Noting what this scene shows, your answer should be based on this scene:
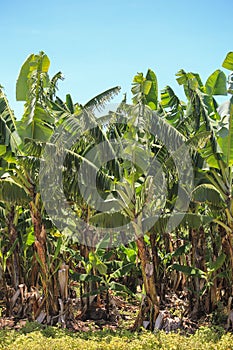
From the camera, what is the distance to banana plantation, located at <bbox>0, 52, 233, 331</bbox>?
7512 millimetres

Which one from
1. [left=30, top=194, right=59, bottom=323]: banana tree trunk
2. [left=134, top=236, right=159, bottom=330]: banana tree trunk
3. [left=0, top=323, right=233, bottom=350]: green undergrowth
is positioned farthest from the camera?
[left=30, top=194, right=59, bottom=323]: banana tree trunk

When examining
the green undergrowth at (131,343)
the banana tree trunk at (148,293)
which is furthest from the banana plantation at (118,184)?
the green undergrowth at (131,343)

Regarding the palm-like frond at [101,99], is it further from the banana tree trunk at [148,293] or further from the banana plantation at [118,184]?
the banana tree trunk at [148,293]

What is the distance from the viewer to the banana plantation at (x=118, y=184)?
24.6 ft

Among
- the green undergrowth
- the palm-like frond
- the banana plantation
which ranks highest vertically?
the palm-like frond

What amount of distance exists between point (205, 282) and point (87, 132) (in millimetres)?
4108

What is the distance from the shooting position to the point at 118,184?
25.7 feet

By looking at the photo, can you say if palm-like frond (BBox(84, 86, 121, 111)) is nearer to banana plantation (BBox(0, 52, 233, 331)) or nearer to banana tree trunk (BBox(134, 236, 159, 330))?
banana plantation (BBox(0, 52, 233, 331))

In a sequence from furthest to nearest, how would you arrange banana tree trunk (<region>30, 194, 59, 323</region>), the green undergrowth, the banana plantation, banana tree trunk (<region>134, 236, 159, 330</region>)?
banana tree trunk (<region>30, 194, 59, 323</region>) → banana tree trunk (<region>134, 236, 159, 330</region>) → the banana plantation → the green undergrowth

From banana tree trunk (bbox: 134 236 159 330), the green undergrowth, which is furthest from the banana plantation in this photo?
the green undergrowth

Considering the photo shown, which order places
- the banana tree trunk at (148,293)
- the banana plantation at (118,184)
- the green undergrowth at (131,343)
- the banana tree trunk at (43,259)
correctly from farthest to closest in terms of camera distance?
the banana tree trunk at (43,259), the banana tree trunk at (148,293), the banana plantation at (118,184), the green undergrowth at (131,343)

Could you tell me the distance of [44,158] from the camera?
24.5 ft

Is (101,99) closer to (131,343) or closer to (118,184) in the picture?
(118,184)

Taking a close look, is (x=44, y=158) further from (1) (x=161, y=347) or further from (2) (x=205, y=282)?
(2) (x=205, y=282)
